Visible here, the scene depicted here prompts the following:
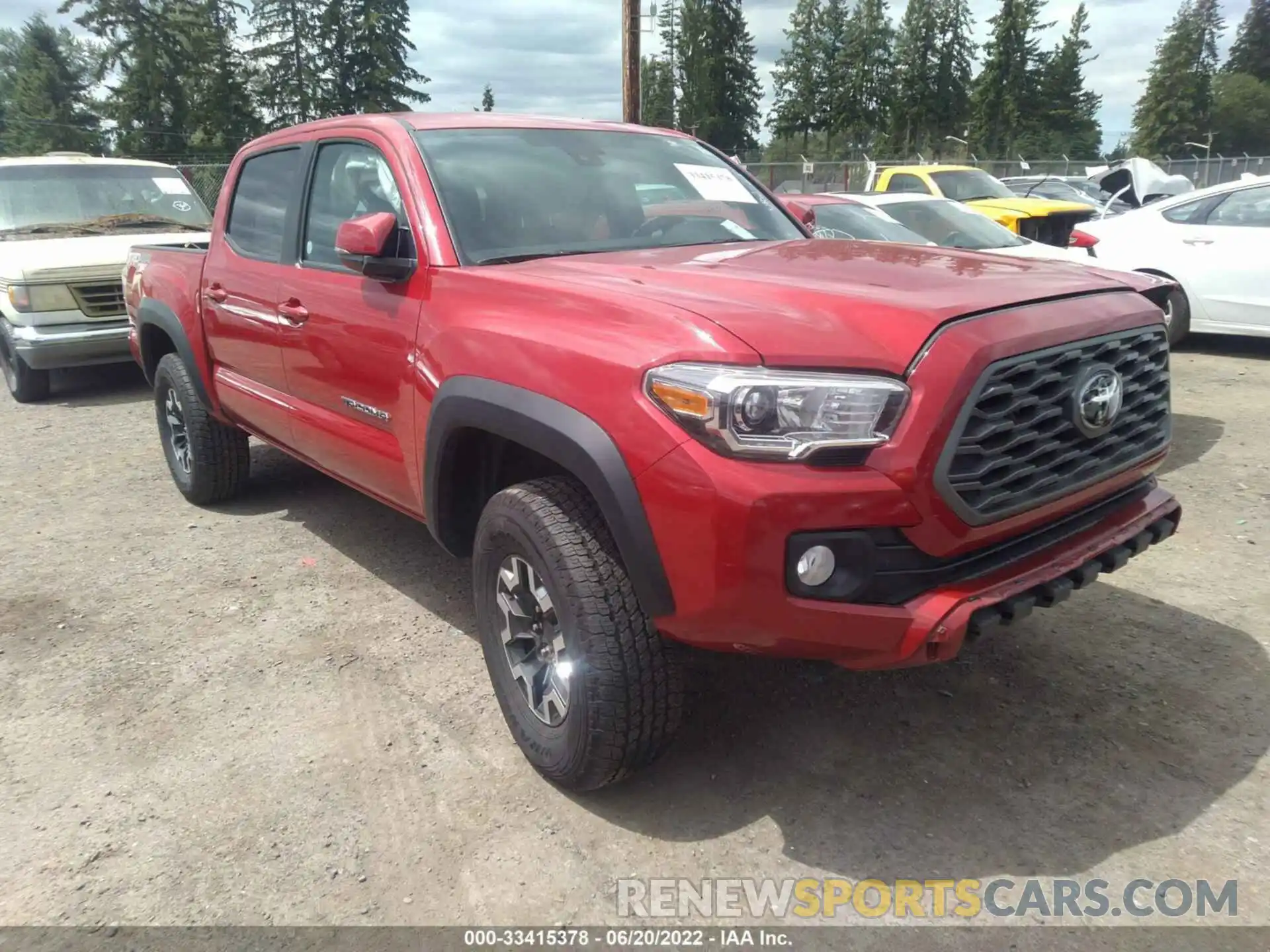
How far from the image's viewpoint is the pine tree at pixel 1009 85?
73875 millimetres

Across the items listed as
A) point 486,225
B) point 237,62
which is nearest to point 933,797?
point 486,225

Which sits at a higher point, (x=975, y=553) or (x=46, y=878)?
(x=975, y=553)

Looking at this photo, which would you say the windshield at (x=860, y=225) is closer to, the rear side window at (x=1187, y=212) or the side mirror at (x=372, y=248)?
the rear side window at (x=1187, y=212)

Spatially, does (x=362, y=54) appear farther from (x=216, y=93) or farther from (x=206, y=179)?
Result: (x=206, y=179)

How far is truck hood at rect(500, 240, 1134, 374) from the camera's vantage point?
7.35ft

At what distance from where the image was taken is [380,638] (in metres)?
3.79

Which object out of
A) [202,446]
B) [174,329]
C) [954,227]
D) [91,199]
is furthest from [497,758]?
[91,199]

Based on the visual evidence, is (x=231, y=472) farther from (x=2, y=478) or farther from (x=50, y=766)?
(x=50, y=766)

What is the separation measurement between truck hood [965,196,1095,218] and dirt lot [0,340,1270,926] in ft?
26.9

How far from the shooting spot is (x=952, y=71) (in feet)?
250

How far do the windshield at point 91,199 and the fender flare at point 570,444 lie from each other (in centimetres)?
742

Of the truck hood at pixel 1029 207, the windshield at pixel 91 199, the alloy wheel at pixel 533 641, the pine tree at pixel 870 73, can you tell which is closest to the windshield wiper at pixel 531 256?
the alloy wheel at pixel 533 641

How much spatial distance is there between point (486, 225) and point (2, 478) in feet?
15.4

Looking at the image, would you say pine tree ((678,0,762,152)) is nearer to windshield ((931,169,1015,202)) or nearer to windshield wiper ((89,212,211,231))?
windshield ((931,169,1015,202))
